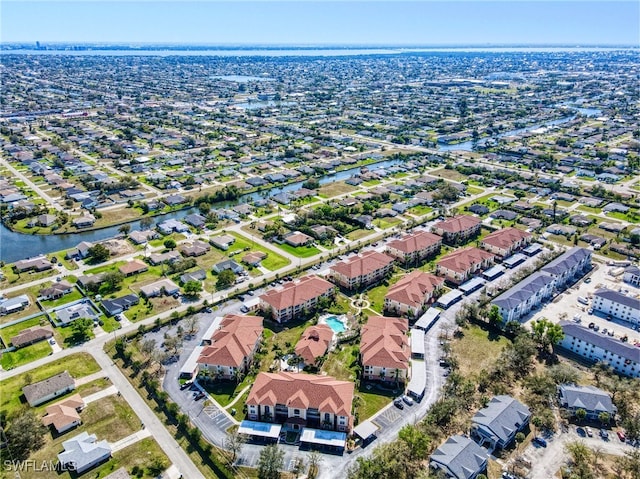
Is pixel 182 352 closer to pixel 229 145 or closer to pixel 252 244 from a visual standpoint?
pixel 252 244

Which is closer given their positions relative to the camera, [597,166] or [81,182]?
[81,182]

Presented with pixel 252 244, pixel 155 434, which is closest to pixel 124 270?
pixel 252 244

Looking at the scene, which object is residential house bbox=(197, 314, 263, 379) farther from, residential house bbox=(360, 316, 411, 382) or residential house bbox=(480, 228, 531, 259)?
residential house bbox=(480, 228, 531, 259)

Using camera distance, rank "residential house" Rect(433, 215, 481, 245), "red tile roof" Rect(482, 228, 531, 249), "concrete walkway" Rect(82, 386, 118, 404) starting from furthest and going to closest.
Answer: "residential house" Rect(433, 215, 481, 245)
"red tile roof" Rect(482, 228, 531, 249)
"concrete walkway" Rect(82, 386, 118, 404)

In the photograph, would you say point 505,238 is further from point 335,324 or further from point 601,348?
point 335,324

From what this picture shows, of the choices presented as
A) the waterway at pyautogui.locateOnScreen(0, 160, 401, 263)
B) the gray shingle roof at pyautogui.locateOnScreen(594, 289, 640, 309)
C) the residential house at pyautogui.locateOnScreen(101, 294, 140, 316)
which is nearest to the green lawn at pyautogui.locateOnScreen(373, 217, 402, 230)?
the gray shingle roof at pyautogui.locateOnScreen(594, 289, 640, 309)

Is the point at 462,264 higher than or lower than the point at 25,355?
higher

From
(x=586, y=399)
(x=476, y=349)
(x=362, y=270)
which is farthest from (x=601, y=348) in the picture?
(x=362, y=270)
